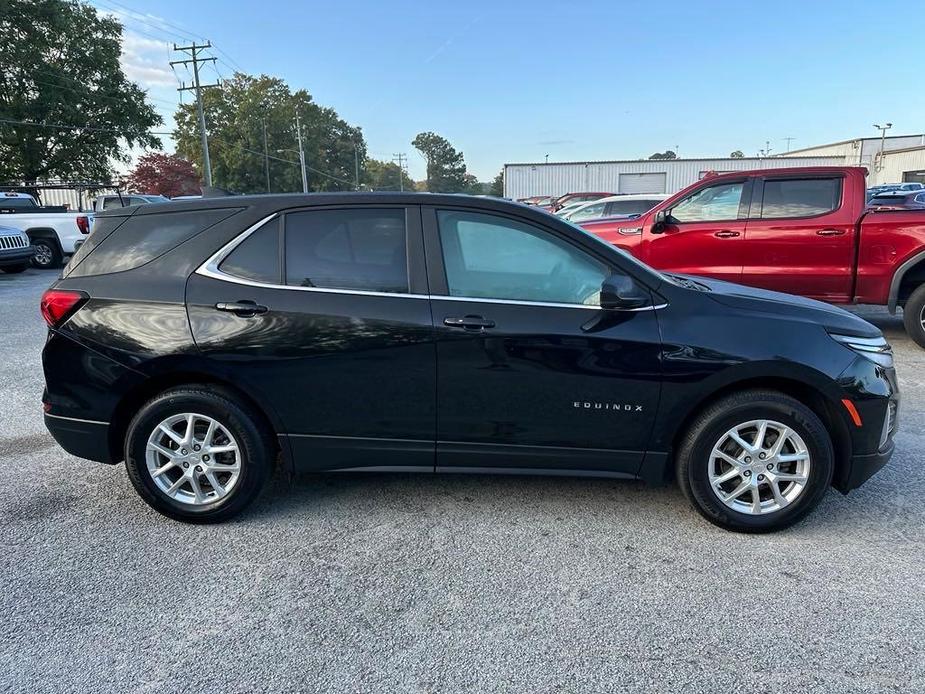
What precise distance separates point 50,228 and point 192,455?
14531 mm


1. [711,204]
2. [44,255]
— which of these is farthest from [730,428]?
[44,255]

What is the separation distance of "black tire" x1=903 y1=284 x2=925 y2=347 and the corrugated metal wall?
41.4 metres

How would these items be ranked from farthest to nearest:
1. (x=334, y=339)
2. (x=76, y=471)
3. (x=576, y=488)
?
(x=76, y=471), (x=576, y=488), (x=334, y=339)

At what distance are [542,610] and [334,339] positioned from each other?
5.28ft

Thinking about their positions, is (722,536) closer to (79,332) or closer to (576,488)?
(576,488)

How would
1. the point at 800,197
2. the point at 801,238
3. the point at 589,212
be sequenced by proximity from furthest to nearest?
the point at 589,212, the point at 800,197, the point at 801,238

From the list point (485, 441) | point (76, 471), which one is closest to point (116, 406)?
point (76, 471)

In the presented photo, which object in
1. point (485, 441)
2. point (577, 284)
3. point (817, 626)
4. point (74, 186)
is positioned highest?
point (74, 186)

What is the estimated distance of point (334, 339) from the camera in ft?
10.3

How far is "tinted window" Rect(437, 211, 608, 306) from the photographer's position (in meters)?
3.17

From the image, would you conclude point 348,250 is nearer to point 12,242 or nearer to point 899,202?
point 899,202

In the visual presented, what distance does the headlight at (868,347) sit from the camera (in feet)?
10.3

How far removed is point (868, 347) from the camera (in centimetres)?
318

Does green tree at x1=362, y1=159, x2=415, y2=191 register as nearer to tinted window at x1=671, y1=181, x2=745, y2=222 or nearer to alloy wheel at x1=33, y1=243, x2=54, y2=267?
alloy wheel at x1=33, y1=243, x2=54, y2=267
